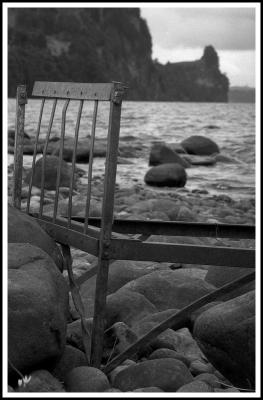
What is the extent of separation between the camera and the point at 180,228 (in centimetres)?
580

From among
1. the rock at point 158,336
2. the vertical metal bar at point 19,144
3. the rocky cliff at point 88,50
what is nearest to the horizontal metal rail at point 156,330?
the rock at point 158,336

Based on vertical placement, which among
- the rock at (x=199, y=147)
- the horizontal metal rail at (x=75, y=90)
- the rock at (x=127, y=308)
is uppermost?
the rock at (x=199, y=147)

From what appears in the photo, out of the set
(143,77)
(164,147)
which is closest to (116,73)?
(143,77)

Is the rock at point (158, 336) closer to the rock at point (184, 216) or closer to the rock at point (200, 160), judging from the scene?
the rock at point (184, 216)

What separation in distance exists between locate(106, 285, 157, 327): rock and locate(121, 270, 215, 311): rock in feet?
0.77

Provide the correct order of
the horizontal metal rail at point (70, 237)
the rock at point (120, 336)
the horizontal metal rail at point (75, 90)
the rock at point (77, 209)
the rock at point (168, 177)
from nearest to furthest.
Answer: the horizontal metal rail at point (75, 90), the horizontal metal rail at point (70, 237), the rock at point (120, 336), the rock at point (77, 209), the rock at point (168, 177)

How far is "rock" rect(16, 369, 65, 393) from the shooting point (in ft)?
12.6

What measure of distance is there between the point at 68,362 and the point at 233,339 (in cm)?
100

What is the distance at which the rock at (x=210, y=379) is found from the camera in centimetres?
446

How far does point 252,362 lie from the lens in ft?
14.3

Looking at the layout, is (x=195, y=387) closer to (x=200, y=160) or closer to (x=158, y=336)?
(x=158, y=336)

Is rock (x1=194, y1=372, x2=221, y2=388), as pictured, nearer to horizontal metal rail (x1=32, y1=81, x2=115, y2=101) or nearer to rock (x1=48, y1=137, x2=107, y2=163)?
horizontal metal rail (x1=32, y1=81, x2=115, y2=101)

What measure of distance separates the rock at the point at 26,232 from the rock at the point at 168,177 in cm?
1236

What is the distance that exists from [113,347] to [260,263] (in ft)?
5.73
